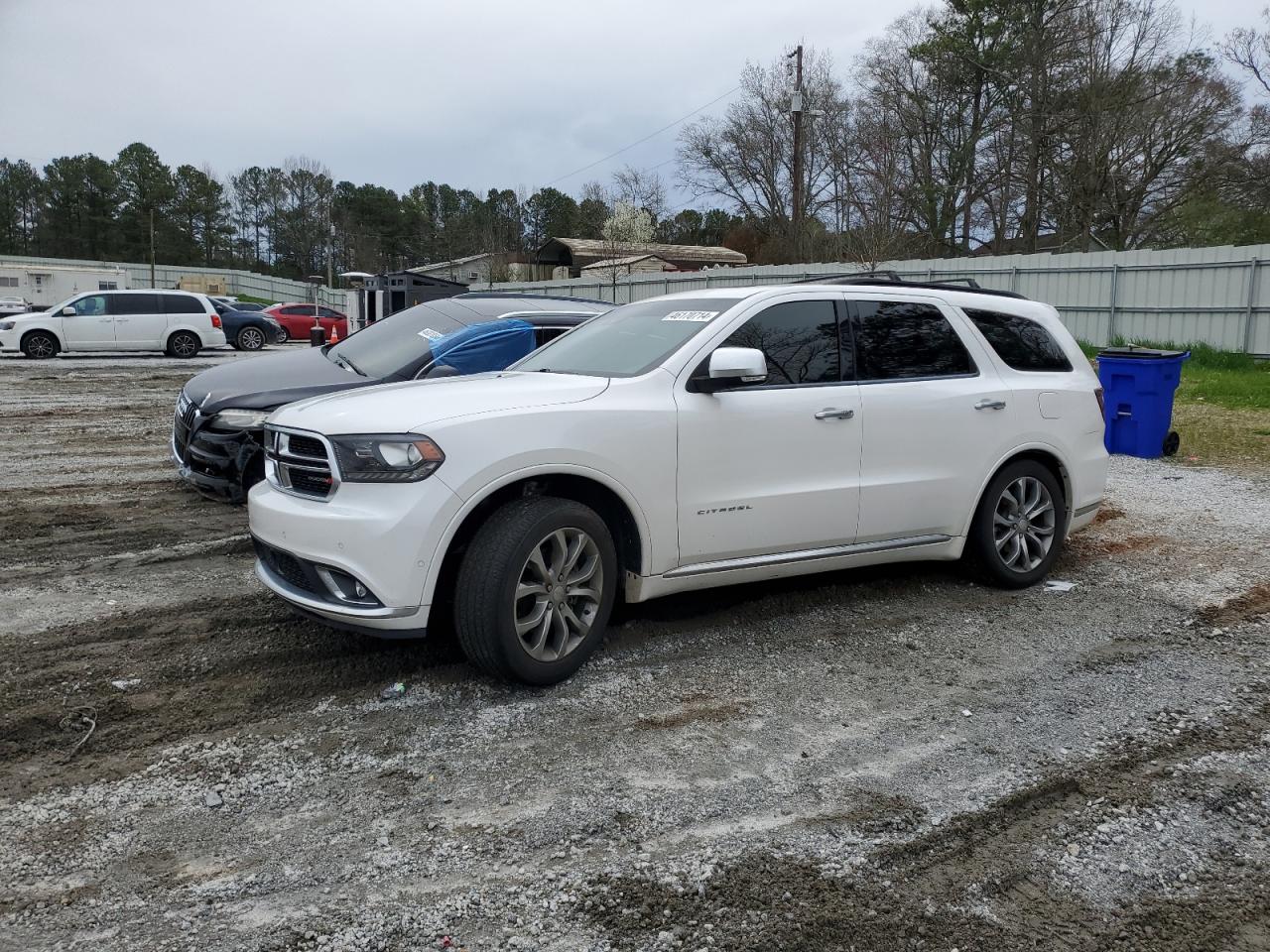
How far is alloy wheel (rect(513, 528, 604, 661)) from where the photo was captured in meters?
4.07

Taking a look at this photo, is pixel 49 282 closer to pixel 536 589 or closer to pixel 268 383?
pixel 268 383

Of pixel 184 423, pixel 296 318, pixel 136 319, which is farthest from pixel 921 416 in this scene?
pixel 296 318

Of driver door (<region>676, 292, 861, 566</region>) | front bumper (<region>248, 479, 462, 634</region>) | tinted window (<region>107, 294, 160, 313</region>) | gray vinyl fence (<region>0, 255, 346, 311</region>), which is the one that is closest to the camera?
front bumper (<region>248, 479, 462, 634</region>)

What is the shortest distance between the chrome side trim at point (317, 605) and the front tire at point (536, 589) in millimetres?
249

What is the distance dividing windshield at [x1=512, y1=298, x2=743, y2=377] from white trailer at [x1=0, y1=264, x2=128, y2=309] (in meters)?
55.5

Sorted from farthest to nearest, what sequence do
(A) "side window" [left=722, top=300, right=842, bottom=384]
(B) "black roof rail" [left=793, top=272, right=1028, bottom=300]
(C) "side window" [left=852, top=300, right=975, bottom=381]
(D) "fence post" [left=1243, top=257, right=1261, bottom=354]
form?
(D) "fence post" [left=1243, top=257, right=1261, bottom=354]
(B) "black roof rail" [left=793, top=272, right=1028, bottom=300]
(C) "side window" [left=852, top=300, right=975, bottom=381]
(A) "side window" [left=722, top=300, right=842, bottom=384]

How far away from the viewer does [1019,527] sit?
5762 mm

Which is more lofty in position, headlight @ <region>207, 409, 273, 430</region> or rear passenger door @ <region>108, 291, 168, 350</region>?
rear passenger door @ <region>108, 291, 168, 350</region>

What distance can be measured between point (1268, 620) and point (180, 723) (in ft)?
17.8

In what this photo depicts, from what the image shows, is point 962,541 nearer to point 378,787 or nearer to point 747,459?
point 747,459

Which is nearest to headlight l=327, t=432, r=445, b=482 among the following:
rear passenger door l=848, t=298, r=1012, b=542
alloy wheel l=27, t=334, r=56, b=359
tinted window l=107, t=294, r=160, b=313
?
rear passenger door l=848, t=298, r=1012, b=542

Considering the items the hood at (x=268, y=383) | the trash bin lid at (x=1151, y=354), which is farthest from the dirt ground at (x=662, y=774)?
the trash bin lid at (x=1151, y=354)

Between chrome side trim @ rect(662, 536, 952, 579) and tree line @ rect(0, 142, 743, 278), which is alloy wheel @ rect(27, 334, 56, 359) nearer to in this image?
chrome side trim @ rect(662, 536, 952, 579)

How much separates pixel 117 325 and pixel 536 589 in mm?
24086
